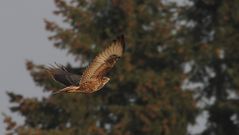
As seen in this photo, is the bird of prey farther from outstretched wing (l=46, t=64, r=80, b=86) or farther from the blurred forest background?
the blurred forest background

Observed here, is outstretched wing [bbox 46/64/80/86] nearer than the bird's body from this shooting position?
No

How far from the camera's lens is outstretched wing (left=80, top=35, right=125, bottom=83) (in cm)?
1526

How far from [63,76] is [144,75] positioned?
2118cm

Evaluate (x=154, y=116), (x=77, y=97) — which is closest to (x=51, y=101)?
(x=77, y=97)

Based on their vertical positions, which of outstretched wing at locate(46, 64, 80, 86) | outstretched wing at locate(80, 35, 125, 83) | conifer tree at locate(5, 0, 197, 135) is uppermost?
conifer tree at locate(5, 0, 197, 135)

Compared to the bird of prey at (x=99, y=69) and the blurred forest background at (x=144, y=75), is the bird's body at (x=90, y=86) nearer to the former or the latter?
the bird of prey at (x=99, y=69)

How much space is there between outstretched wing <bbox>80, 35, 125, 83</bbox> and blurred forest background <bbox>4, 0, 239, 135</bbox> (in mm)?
21591

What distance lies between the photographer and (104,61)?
50.4ft

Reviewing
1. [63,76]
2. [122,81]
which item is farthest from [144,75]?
[63,76]

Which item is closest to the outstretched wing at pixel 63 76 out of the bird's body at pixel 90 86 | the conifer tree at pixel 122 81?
the bird's body at pixel 90 86

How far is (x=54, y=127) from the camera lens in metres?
40.2

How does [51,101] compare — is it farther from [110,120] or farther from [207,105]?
[207,105]

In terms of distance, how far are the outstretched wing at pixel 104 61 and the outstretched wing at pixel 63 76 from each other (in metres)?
0.76

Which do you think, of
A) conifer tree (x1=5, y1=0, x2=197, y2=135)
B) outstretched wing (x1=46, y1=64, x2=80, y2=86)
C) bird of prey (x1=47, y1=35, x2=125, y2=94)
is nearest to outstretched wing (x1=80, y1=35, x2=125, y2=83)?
bird of prey (x1=47, y1=35, x2=125, y2=94)
